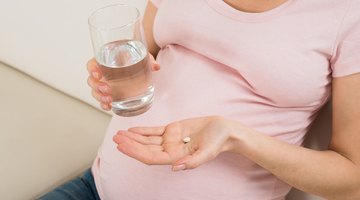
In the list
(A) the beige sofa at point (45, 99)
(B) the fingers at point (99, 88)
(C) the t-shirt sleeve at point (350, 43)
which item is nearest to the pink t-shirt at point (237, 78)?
(C) the t-shirt sleeve at point (350, 43)

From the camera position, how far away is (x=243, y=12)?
2.65 ft

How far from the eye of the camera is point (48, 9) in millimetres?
1198

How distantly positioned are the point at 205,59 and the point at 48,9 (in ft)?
1.68

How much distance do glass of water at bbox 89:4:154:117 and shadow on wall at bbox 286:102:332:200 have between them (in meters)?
0.36

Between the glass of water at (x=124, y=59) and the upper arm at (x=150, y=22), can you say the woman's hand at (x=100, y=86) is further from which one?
the upper arm at (x=150, y=22)

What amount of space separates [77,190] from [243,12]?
501 mm

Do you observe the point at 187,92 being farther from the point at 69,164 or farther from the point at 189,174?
the point at 69,164

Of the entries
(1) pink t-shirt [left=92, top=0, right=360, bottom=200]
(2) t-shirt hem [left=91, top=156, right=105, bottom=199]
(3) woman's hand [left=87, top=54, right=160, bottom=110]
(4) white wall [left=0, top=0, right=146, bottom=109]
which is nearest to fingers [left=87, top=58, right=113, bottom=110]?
(3) woman's hand [left=87, top=54, right=160, bottom=110]

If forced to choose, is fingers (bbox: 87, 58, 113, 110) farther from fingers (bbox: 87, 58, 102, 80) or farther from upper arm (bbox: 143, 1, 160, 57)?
upper arm (bbox: 143, 1, 160, 57)

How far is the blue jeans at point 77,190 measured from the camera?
991 millimetres

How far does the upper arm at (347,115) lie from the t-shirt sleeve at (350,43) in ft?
0.05

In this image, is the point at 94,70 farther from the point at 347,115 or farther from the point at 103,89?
the point at 347,115

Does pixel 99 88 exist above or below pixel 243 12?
below

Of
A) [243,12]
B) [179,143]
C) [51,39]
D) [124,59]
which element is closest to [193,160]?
[179,143]
